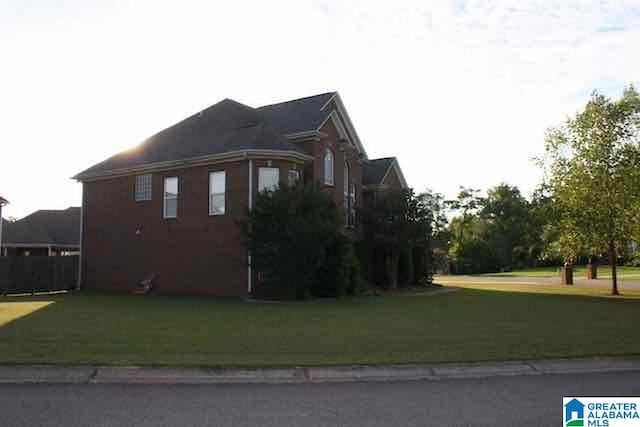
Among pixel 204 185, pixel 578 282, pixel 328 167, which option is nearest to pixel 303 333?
pixel 204 185

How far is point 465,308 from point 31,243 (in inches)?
1246

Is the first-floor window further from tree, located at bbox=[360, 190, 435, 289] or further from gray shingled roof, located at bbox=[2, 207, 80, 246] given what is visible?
gray shingled roof, located at bbox=[2, 207, 80, 246]

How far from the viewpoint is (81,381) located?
26.9 ft

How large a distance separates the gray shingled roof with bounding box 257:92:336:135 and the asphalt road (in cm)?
1852

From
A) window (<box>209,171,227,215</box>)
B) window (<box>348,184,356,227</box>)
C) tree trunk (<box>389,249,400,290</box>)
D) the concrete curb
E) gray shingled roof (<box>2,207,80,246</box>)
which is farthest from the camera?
gray shingled roof (<box>2,207,80,246</box>)

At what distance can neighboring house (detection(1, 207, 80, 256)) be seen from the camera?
38.7 metres

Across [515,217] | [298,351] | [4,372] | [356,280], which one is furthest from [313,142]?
[515,217]

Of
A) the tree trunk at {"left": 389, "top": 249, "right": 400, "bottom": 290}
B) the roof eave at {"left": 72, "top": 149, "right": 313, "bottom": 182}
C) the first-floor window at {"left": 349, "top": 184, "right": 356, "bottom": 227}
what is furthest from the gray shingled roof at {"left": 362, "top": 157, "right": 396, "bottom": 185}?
the roof eave at {"left": 72, "top": 149, "right": 313, "bottom": 182}

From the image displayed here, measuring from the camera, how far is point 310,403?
709 cm

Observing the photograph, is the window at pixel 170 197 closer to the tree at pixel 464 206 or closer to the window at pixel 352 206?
the window at pixel 352 206

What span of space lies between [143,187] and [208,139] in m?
3.95

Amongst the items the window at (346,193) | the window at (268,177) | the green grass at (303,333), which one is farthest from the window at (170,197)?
the window at (346,193)

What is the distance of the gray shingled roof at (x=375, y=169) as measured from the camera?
107ft

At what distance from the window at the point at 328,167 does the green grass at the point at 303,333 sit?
881cm
